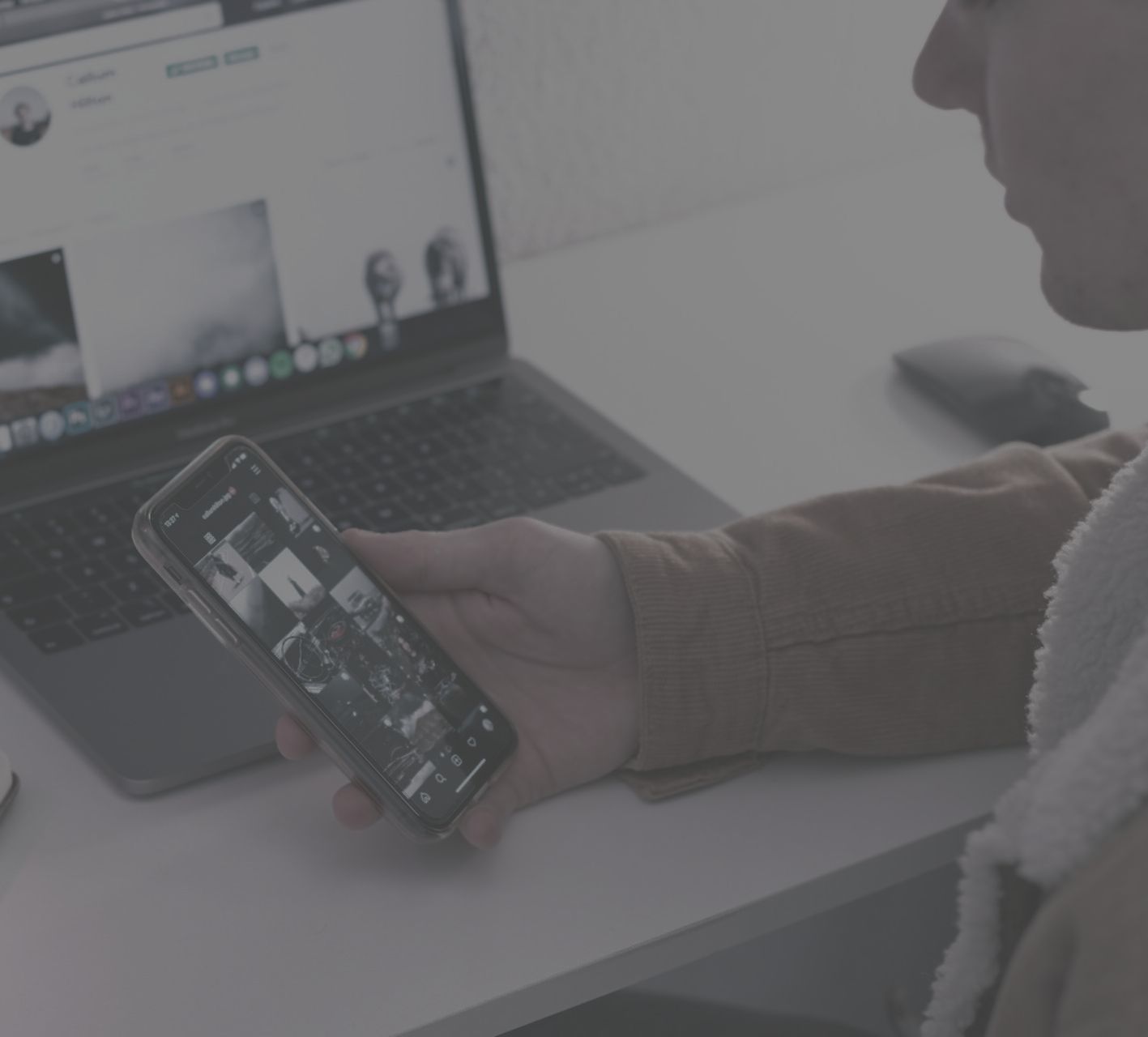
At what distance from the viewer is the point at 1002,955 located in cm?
53

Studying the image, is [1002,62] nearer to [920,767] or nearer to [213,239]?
[920,767]

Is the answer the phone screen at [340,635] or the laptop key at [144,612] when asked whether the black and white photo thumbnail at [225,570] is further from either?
the laptop key at [144,612]

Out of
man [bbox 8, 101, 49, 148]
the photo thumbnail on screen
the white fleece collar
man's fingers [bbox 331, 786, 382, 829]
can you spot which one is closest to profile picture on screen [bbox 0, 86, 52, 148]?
man [bbox 8, 101, 49, 148]

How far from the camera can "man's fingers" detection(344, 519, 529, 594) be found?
2.26 feet

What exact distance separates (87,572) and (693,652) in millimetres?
301

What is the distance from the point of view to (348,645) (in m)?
0.64

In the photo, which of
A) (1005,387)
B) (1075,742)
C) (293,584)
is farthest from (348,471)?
(1075,742)

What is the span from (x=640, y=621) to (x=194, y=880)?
0.21 meters

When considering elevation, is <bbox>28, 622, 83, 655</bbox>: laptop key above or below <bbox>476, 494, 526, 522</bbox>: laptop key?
above

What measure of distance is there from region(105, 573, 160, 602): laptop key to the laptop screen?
123mm

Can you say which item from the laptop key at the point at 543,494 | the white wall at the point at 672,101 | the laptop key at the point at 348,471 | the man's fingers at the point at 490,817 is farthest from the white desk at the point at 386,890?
the white wall at the point at 672,101

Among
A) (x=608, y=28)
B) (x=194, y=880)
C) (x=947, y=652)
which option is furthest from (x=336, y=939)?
(x=608, y=28)

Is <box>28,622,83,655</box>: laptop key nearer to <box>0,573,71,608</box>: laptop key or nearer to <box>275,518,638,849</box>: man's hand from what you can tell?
<box>0,573,71,608</box>: laptop key

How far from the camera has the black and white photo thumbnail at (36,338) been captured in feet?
2.70
